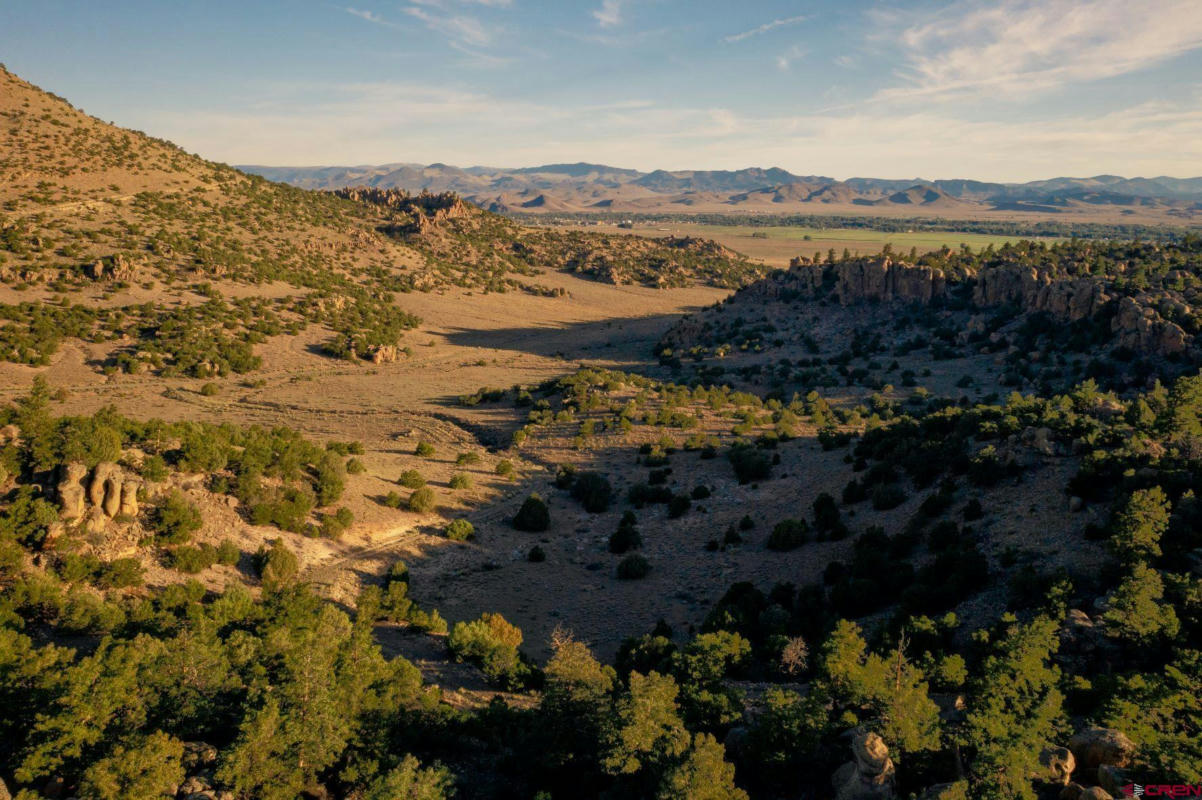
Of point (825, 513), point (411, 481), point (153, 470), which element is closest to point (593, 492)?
point (411, 481)

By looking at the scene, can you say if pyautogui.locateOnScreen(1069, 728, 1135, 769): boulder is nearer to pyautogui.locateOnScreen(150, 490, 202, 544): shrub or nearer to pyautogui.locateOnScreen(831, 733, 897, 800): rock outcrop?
pyautogui.locateOnScreen(831, 733, 897, 800): rock outcrop

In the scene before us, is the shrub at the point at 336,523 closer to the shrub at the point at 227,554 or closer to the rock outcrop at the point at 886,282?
the shrub at the point at 227,554

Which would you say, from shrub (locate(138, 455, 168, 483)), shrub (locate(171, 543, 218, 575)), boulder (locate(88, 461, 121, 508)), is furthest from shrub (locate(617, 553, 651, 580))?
boulder (locate(88, 461, 121, 508))

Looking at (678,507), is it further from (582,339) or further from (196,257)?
(196,257)

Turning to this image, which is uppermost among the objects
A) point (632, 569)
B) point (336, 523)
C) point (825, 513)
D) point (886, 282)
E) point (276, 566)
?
→ point (886, 282)

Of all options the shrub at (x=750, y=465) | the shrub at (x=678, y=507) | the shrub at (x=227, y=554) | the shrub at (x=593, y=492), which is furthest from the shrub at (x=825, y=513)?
the shrub at (x=227, y=554)

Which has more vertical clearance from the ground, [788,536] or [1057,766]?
[1057,766]

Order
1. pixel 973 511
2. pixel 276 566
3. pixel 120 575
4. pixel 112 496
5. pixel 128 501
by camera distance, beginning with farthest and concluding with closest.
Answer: pixel 973 511 < pixel 276 566 < pixel 128 501 < pixel 112 496 < pixel 120 575
